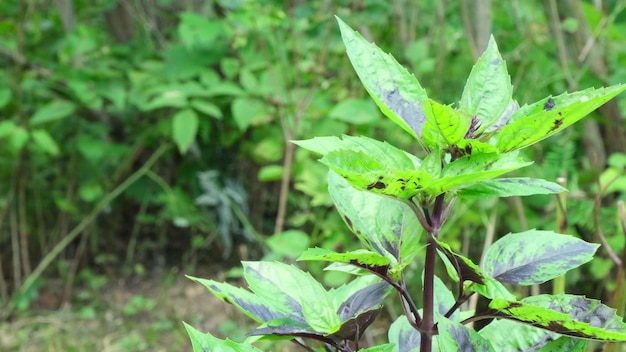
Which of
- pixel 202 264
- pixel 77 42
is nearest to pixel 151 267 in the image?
pixel 202 264

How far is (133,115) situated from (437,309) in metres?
2.07

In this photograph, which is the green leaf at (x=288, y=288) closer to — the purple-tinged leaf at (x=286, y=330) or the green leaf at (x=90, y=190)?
the purple-tinged leaf at (x=286, y=330)

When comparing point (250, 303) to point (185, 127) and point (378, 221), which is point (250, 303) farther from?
point (185, 127)

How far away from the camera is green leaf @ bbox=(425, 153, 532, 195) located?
315mm

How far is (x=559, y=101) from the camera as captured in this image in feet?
1.17

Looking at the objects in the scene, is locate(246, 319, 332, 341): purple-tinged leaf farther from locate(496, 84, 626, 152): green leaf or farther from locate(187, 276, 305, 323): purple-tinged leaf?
locate(496, 84, 626, 152): green leaf

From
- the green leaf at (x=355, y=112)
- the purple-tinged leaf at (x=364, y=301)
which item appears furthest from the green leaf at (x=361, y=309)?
the green leaf at (x=355, y=112)

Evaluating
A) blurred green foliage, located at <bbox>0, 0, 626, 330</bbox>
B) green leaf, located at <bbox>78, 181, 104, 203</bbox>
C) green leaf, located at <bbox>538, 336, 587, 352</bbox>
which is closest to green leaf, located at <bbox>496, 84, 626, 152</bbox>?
green leaf, located at <bbox>538, 336, 587, 352</bbox>

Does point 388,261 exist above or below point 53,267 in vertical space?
above

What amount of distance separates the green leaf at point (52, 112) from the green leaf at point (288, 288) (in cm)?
167

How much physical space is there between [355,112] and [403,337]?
1.26 metres

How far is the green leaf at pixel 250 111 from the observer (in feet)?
5.84

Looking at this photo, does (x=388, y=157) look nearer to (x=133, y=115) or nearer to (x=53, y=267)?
(x=133, y=115)

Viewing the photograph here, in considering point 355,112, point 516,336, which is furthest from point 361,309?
point 355,112
